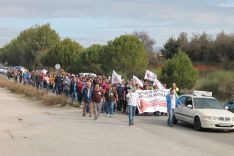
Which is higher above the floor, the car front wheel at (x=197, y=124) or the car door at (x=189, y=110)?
the car door at (x=189, y=110)

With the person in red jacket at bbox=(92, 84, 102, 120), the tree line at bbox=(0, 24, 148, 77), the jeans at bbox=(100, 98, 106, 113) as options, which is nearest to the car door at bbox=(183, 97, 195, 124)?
the person in red jacket at bbox=(92, 84, 102, 120)

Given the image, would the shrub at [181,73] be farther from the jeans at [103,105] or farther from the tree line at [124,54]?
the jeans at [103,105]

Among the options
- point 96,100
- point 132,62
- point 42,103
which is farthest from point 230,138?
point 132,62

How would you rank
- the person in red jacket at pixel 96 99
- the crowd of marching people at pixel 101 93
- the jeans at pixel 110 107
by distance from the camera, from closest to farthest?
1. the crowd of marching people at pixel 101 93
2. the person in red jacket at pixel 96 99
3. the jeans at pixel 110 107

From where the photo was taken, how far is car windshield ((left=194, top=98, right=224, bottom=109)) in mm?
19641

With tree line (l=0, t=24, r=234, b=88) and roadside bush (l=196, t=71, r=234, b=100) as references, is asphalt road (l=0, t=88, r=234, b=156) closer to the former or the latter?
→ roadside bush (l=196, t=71, r=234, b=100)

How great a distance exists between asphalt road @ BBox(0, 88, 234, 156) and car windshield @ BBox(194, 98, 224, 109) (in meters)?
0.98

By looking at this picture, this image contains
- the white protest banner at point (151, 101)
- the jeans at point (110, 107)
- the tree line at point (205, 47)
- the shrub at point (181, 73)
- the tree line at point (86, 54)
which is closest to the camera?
the jeans at point (110, 107)

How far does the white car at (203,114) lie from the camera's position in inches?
720

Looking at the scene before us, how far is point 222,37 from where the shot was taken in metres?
75.8

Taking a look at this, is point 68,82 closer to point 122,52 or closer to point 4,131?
point 4,131

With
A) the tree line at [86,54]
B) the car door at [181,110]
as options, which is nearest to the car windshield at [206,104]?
the car door at [181,110]

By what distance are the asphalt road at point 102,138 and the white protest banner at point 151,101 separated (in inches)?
83.1

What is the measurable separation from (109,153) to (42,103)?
63.9 ft
